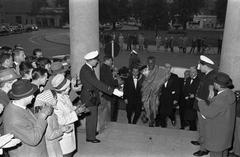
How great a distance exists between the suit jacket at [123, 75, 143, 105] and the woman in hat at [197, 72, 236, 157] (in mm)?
2538

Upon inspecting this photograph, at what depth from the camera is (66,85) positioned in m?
4.09

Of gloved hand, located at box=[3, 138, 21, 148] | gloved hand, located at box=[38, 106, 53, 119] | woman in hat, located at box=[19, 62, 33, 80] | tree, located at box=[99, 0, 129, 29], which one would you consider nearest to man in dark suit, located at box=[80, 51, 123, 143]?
woman in hat, located at box=[19, 62, 33, 80]

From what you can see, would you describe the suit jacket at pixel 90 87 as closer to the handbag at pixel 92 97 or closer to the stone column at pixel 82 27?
the handbag at pixel 92 97

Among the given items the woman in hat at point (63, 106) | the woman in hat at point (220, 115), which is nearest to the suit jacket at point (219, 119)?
Answer: the woman in hat at point (220, 115)

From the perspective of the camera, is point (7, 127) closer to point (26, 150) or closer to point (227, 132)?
point (26, 150)

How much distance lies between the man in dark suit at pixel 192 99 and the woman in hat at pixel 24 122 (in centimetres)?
411

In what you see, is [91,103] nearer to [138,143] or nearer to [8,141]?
[138,143]

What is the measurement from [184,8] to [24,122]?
5847cm

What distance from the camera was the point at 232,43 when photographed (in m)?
6.00

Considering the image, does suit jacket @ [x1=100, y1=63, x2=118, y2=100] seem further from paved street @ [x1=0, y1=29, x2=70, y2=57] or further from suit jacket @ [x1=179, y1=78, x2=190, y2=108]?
paved street @ [x1=0, y1=29, x2=70, y2=57]

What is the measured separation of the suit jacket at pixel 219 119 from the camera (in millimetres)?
4272

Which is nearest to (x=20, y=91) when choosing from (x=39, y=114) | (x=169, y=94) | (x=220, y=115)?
(x=39, y=114)

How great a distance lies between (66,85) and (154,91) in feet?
10.1

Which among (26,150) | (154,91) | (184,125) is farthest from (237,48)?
(26,150)
